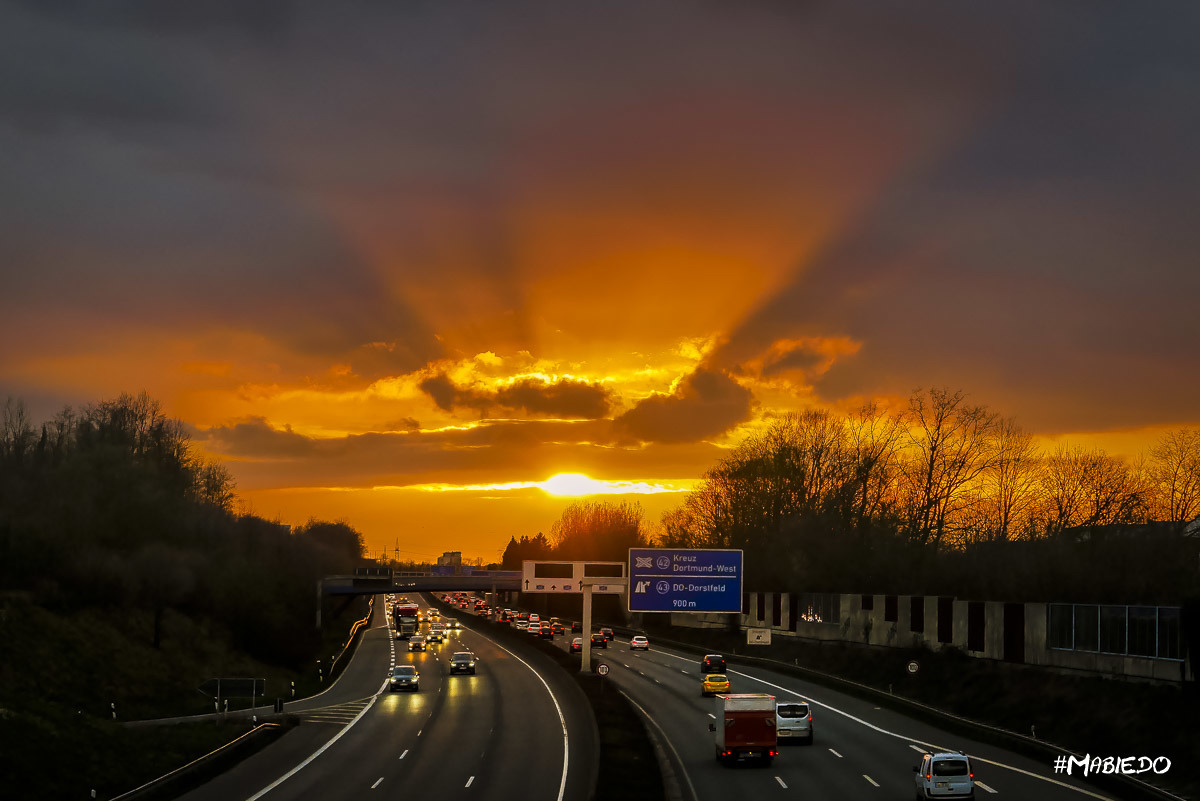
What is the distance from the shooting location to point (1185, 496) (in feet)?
287

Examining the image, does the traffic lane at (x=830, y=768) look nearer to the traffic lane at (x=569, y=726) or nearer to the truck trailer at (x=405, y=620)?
the traffic lane at (x=569, y=726)

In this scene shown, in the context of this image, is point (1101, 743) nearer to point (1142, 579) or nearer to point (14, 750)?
point (1142, 579)

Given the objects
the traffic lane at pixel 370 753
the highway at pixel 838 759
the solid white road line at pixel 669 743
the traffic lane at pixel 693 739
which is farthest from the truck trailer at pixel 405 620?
the solid white road line at pixel 669 743

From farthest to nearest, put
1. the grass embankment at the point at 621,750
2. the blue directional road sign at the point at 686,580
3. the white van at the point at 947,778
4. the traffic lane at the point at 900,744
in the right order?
the blue directional road sign at the point at 686,580 < the traffic lane at the point at 900,744 < the grass embankment at the point at 621,750 < the white van at the point at 947,778

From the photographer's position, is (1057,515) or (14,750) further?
(1057,515)

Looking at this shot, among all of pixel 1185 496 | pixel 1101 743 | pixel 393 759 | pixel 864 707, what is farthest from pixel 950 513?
pixel 393 759

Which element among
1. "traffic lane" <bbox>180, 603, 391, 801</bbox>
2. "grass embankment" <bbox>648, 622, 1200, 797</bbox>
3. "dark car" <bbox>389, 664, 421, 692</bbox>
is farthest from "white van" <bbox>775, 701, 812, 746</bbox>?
"dark car" <bbox>389, 664, 421, 692</bbox>

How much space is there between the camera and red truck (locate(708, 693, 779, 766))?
44656 millimetres

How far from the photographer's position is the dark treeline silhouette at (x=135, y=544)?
320ft

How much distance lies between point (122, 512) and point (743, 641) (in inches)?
2577

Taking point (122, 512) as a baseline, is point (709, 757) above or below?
below

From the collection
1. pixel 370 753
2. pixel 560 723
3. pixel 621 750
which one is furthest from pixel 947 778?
pixel 560 723

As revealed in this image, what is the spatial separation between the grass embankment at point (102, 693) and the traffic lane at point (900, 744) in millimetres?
33073

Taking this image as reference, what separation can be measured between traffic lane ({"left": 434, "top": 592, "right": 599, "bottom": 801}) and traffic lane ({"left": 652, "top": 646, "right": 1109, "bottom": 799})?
37.5 feet
